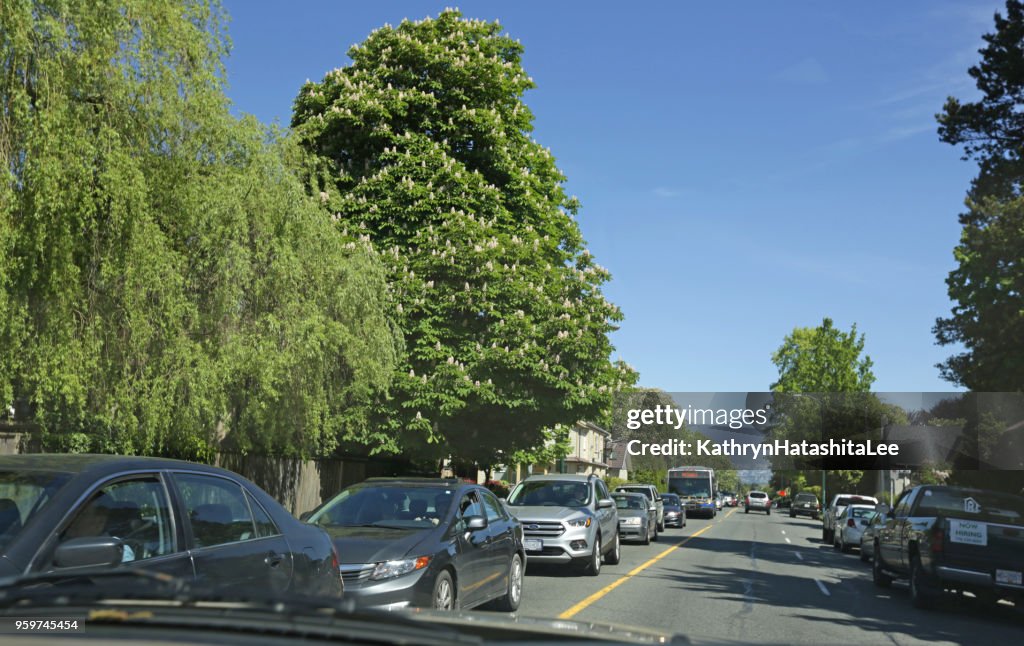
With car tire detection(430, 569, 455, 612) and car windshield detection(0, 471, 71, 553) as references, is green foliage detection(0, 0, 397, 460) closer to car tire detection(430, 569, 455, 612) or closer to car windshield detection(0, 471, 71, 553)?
car tire detection(430, 569, 455, 612)

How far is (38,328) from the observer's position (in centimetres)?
1272

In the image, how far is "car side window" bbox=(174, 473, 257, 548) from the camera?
561cm

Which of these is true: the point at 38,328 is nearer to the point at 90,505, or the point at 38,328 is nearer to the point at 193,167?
the point at 193,167

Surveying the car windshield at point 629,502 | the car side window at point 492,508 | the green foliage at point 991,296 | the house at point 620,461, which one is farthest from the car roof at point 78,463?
the house at point 620,461

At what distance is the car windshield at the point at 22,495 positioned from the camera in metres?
4.76

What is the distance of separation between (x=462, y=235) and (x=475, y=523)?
48.6ft

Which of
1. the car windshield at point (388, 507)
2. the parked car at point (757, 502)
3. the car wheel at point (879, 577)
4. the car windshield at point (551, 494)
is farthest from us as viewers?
the parked car at point (757, 502)

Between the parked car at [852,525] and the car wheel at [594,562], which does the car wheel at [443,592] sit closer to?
the car wheel at [594,562]

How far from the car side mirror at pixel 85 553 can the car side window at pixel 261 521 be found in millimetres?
1696

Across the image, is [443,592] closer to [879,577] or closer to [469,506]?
[469,506]

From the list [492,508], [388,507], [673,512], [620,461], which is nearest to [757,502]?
[620,461]

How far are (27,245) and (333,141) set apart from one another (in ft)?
51.3

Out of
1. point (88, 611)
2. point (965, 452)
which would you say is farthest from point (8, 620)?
point (965, 452)

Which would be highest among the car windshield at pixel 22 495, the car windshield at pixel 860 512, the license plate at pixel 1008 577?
the car windshield at pixel 22 495
